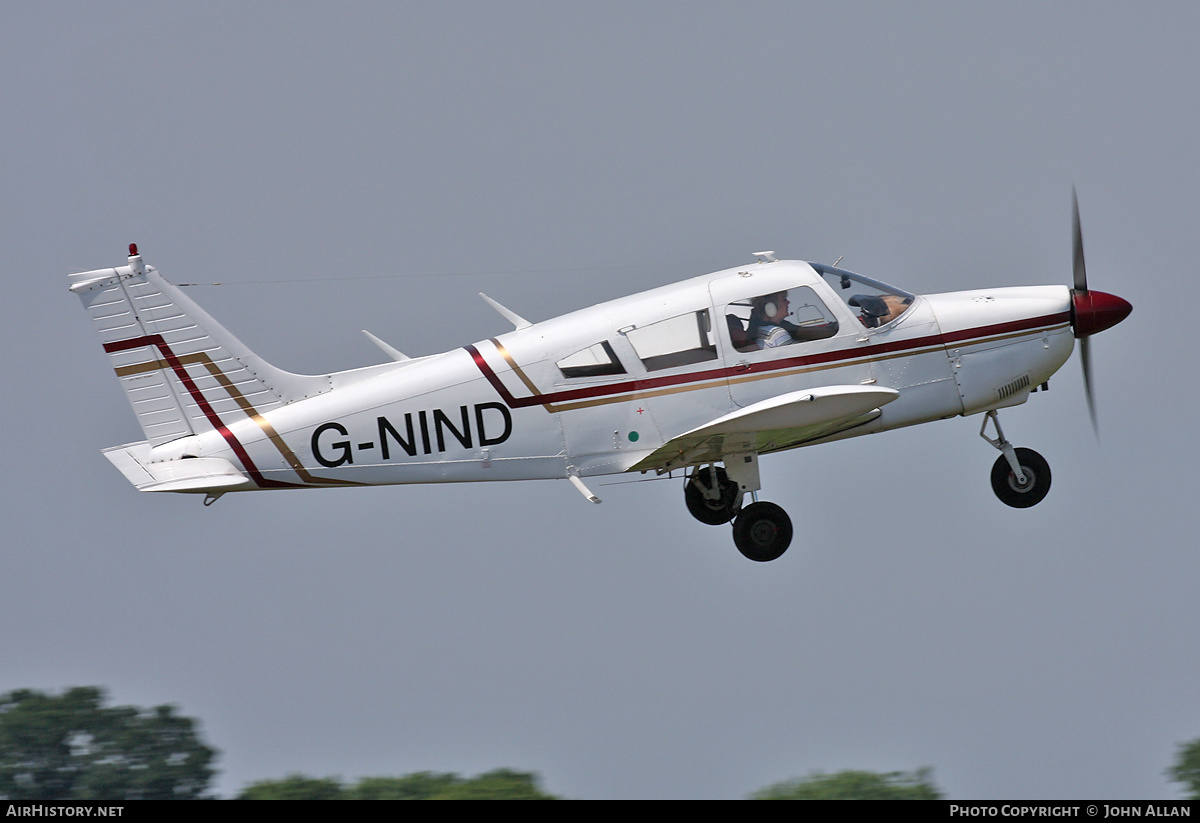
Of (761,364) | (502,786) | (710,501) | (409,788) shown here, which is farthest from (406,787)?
(761,364)

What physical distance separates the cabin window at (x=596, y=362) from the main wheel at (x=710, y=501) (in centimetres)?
225

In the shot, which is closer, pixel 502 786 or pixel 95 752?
pixel 502 786

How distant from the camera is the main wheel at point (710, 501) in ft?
57.4

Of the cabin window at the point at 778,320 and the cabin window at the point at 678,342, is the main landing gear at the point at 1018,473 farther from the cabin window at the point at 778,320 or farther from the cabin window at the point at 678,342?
the cabin window at the point at 678,342

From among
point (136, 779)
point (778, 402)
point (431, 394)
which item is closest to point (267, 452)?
point (431, 394)

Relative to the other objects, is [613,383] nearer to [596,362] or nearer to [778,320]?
[596,362]

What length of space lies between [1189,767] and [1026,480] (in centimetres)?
981

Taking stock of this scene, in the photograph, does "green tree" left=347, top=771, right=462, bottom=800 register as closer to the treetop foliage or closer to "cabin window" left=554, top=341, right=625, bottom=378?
the treetop foliage

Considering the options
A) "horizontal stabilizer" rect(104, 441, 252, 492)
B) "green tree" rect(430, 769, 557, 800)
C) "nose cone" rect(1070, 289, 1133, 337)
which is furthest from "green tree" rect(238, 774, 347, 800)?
"nose cone" rect(1070, 289, 1133, 337)

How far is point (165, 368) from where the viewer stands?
16422 mm

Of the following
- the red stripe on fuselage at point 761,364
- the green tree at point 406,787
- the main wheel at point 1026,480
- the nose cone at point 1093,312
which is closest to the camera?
the red stripe on fuselage at point 761,364

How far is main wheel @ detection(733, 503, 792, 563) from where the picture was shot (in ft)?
52.6

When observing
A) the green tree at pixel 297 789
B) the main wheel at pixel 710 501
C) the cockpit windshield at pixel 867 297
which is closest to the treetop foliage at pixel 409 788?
the green tree at pixel 297 789
